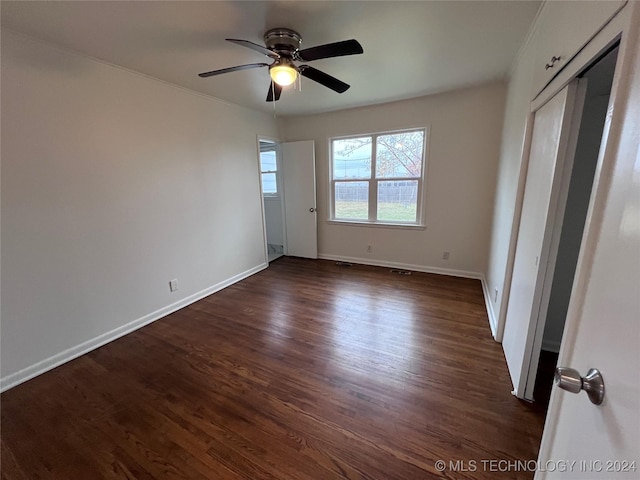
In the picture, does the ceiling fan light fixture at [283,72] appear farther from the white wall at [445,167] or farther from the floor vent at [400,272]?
the floor vent at [400,272]

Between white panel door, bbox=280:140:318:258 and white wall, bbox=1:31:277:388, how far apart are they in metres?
1.29

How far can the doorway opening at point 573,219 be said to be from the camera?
1670 millimetres

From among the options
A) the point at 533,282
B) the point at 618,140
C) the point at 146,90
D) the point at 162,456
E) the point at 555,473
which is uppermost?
the point at 146,90

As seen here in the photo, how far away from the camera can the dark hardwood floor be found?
4.57 ft

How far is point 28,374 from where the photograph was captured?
79.0 inches

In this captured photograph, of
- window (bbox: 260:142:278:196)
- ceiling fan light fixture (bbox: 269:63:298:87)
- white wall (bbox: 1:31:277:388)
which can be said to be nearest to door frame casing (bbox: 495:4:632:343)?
ceiling fan light fixture (bbox: 269:63:298:87)

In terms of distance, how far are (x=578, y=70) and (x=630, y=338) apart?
121cm

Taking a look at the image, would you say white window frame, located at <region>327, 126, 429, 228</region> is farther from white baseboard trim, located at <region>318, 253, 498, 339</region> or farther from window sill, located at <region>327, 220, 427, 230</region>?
white baseboard trim, located at <region>318, 253, 498, 339</region>

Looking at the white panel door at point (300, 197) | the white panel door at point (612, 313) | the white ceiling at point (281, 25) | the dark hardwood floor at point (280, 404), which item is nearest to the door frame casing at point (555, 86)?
the white panel door at point (612, 313)

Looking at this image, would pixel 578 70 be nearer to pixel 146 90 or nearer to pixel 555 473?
pixel 555 473

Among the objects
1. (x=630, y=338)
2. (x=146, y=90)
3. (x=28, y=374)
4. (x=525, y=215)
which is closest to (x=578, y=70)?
(x=525, y=215)

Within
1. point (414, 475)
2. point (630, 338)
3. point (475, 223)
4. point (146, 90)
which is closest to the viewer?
point (630, 338)

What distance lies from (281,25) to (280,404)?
2.57 m

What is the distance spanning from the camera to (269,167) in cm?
501
